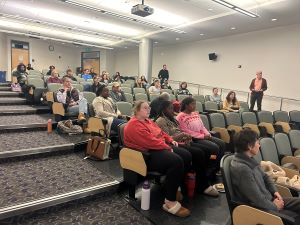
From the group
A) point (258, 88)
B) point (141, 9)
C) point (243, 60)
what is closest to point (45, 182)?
point (141, 9)

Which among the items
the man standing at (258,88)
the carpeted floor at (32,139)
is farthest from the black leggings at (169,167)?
the man standing at (258,88)

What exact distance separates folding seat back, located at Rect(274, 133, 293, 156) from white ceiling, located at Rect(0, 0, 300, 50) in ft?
12.0

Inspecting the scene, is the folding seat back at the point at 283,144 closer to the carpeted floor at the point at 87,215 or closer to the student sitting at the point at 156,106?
the student sitting at the point at 156,106

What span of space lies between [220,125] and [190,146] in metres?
1.80

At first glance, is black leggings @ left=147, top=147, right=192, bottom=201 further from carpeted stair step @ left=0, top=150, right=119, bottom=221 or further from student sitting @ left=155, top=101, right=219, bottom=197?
carpeted stair step @ left=0, top=150, right=119, bottom=221

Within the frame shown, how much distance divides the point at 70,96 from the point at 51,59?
11840mm

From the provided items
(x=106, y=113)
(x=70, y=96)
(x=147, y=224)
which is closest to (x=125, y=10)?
(x=70, y=96)

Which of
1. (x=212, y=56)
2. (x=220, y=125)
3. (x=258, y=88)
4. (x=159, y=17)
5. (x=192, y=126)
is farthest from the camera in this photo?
(x=212, y=56)

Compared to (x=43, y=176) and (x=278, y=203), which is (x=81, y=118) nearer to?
(x=43, y=176)

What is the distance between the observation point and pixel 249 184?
70.8 inches

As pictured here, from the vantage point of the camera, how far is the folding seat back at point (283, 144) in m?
3.38

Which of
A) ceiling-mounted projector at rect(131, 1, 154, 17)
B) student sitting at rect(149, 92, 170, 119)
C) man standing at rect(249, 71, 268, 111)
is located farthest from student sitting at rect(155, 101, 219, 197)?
man standing at rect(249, 71, 268, 111)

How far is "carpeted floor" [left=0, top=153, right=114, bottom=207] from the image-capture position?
242 centimetres

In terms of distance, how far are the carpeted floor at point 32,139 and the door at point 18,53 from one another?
10.6m
